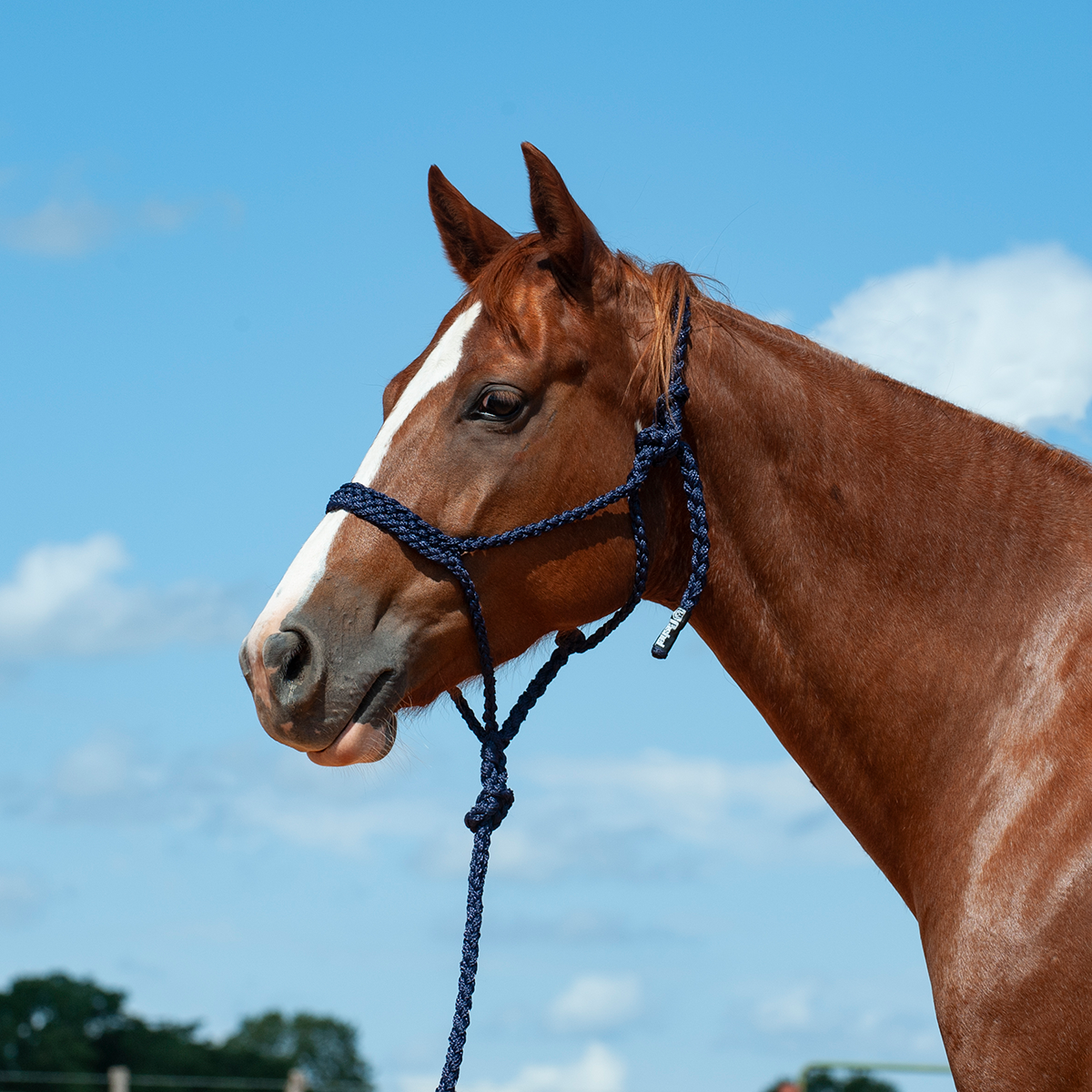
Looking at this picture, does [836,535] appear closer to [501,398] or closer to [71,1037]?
[501,398]

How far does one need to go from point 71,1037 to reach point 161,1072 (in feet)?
9.62

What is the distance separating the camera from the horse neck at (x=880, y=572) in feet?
10.5

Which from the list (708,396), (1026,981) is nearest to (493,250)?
(708,396)

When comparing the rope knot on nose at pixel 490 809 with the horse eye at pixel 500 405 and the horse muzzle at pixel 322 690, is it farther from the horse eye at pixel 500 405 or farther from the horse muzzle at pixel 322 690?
the horse eye at pixel 500 405

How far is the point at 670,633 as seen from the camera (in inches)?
134

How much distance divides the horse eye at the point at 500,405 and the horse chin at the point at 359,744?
84cm

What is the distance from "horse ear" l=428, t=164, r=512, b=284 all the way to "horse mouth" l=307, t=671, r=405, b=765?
4.56 ft

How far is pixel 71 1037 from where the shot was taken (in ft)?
124

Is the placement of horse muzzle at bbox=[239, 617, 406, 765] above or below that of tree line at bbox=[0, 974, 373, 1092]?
below

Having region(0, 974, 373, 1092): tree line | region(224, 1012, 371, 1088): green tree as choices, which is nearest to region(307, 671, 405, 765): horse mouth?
region(0, 974, 373, 1092): tree line

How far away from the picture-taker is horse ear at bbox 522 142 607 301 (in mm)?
3418

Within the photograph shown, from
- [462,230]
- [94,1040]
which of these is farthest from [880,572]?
[94,1040]

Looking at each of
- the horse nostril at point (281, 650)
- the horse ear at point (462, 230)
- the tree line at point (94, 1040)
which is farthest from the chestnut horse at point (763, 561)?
the tree line at point (94, 1040)

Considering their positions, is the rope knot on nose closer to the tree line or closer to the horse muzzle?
the horse muzzle
